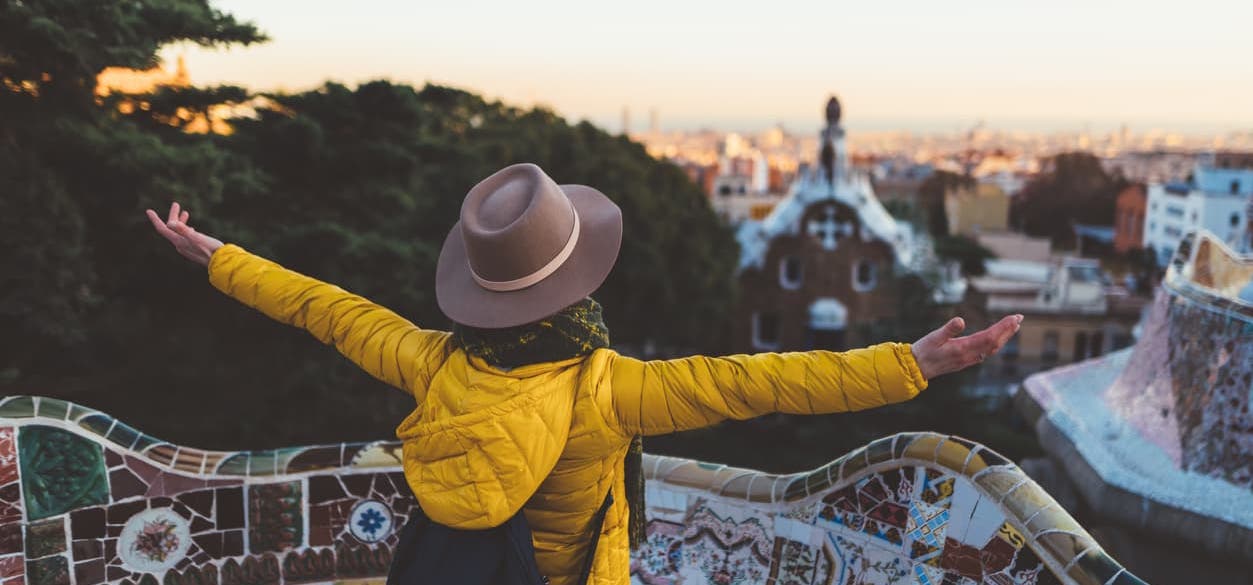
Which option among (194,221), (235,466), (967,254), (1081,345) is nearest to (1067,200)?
(967,254)

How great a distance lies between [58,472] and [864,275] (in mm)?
18404

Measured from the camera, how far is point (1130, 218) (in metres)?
41.0

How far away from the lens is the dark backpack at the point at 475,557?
7.56 feet

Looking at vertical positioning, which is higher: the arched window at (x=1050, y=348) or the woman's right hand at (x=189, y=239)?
the woman's right hand at (x=189, y=239)

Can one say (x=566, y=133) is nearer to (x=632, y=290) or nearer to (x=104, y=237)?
(x=632, y=290)

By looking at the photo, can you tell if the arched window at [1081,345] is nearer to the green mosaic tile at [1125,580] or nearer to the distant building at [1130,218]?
the distant building at [1130,218]

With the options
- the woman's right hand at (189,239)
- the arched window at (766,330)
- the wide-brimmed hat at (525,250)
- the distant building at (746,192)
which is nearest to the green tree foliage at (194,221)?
the woman's right hand at (189,239)

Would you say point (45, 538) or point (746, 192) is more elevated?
point (45, 538)

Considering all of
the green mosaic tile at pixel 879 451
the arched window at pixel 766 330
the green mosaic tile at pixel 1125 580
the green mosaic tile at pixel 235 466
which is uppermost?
the green mosaic tile at pixel 879 451

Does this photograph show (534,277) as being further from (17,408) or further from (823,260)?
(823,260)

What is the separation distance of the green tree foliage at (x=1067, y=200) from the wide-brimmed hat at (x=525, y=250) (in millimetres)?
45266

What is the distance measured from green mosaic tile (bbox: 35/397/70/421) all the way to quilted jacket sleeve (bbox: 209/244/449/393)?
0.96 meters

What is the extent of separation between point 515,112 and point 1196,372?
1730 centimetres

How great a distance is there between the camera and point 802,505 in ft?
11.0
